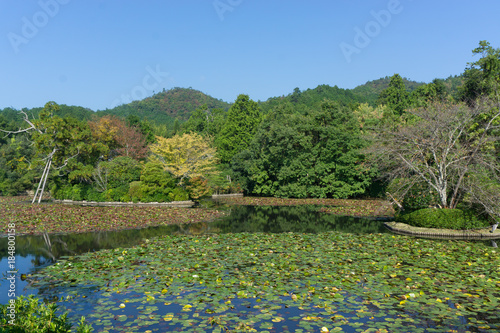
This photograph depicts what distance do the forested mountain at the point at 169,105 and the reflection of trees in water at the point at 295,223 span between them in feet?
269

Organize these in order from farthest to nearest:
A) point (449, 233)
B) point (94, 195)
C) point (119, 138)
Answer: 1. point (119, 138)
2. point (94, 195)
3. point (449, 233)

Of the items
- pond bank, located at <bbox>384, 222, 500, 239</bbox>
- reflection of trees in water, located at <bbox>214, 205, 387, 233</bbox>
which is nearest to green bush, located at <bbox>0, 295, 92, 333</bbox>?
reflection of trees in water, located at <bbox>214, 205, 387, 233</bbox>

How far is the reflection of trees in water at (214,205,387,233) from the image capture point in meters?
19.2

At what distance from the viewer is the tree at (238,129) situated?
51750 millimetres

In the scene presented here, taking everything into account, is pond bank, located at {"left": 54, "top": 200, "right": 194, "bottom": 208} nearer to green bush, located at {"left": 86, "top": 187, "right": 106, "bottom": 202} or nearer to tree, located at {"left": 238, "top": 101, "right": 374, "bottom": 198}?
green bush, located at {"left": 86, "top": 187, "right": 106, "bottom": 202}

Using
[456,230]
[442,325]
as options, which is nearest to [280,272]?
[442,325]

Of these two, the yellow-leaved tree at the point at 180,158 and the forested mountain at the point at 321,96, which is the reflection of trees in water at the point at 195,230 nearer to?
the yellow-leaved tree at the point at 180,158

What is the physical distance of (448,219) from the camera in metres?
17.4

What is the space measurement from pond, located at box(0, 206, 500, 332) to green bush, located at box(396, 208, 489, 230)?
2472 millimetres

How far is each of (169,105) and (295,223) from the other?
107 meters

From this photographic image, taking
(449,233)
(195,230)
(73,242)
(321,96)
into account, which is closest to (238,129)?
(195,230)

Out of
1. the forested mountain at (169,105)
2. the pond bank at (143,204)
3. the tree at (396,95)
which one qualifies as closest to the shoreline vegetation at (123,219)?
the pond bank at (143,204)

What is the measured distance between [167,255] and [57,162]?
81.1 feet

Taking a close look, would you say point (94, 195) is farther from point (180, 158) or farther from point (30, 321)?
point (30, 321)
